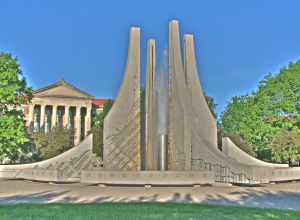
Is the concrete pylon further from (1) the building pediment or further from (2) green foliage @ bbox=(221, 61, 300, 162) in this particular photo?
(1) the building pediment

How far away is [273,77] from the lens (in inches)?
1204

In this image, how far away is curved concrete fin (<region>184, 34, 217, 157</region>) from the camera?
20953 millimetres

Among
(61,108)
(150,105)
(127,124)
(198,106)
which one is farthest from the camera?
(61,108)

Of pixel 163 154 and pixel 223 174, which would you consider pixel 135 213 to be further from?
pixel 163 154

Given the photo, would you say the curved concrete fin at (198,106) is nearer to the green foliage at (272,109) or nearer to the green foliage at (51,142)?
the green foliage at (272,109)

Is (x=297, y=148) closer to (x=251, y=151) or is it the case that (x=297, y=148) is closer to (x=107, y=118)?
(x=251, y=151)

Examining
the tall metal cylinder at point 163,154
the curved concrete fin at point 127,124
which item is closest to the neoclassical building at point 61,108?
the curved concrete fin at point 127,124

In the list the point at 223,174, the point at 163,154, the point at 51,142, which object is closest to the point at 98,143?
the point at 51,142

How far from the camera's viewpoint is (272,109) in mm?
29500

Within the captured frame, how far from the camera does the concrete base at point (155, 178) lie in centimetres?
1411

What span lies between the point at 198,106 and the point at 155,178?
8.23 metres

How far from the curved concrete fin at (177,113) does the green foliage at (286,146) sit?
13.0 meters

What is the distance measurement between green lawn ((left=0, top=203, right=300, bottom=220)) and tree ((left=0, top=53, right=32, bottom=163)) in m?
13.3

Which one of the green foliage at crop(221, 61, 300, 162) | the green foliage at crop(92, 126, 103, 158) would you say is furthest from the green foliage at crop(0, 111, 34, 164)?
the green foliage at crop(221, 61, 300, 162)
